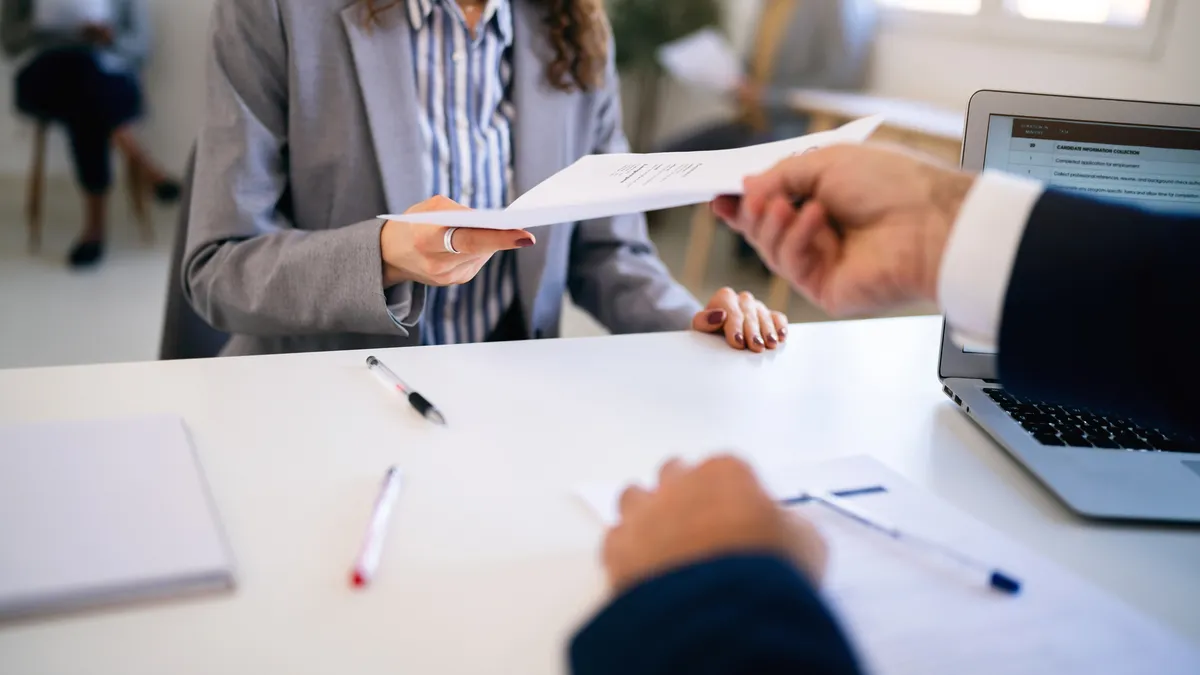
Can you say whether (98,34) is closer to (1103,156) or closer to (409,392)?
(409,392)

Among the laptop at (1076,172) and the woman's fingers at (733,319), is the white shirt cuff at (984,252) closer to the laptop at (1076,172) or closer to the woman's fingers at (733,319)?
the laptop at (1076,172)

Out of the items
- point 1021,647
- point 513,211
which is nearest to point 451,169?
point 513,211

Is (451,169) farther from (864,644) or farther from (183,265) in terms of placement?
(864,644)

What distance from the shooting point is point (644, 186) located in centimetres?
74

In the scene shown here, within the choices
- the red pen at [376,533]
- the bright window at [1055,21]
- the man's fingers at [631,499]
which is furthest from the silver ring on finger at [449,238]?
the bright window at [1055,21]

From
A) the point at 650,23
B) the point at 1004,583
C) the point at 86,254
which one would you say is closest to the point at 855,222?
the point at 1004,583

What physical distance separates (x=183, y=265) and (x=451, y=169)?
36cm

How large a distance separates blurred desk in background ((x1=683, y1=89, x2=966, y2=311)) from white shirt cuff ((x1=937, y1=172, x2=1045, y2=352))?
1.90m

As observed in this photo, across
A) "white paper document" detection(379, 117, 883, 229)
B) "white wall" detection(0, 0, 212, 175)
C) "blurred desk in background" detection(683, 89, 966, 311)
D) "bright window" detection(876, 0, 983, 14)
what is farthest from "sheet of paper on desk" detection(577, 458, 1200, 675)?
"white wall" detection(0, 0, 212, 175)

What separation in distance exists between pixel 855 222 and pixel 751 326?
0.35 metres

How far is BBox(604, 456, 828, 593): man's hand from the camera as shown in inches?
18.5

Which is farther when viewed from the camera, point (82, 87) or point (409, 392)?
point (82, 87)

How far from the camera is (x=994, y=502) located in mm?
733

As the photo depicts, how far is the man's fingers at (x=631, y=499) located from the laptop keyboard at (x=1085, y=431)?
0.43 m
